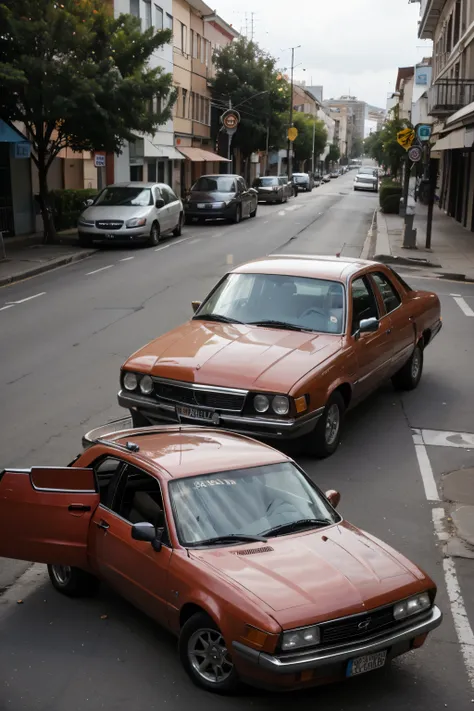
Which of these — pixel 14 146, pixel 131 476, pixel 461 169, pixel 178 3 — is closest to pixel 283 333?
pixel 131 476

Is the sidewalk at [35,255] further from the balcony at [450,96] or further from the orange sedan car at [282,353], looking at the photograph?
the balcony at [450,96]

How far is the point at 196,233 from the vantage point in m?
33.1

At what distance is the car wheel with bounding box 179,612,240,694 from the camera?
499 centimetres

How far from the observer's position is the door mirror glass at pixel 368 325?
9.64m

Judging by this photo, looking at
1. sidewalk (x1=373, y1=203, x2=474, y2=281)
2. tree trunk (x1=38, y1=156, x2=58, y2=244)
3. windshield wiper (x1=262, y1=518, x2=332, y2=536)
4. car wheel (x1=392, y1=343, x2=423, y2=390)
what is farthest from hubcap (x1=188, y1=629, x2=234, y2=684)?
tree trunk (x1=38, y1=156, x2=58, y2=244)

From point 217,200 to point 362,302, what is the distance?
27.2 m

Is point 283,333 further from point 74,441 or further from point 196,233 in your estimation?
point 196,233

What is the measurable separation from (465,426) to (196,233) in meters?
23.4

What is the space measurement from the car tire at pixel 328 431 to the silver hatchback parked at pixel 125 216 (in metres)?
18.3

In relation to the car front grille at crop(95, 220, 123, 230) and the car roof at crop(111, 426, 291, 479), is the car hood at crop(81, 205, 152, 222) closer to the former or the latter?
the car front grille at crop(95, 220, 123, 230)

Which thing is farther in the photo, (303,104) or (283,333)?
(303,104)

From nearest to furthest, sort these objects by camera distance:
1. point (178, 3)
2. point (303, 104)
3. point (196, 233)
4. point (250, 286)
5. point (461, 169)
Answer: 1. point (250, 286)
2. point (196, 233)
3. point (461, 169)
4. point (178, 3)
5. point (303, 104)

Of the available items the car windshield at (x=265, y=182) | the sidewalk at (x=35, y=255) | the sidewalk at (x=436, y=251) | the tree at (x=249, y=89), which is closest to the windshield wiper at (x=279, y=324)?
the sidewalk at (x=35, y=255)

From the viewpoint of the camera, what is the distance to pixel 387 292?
36.8 ft
